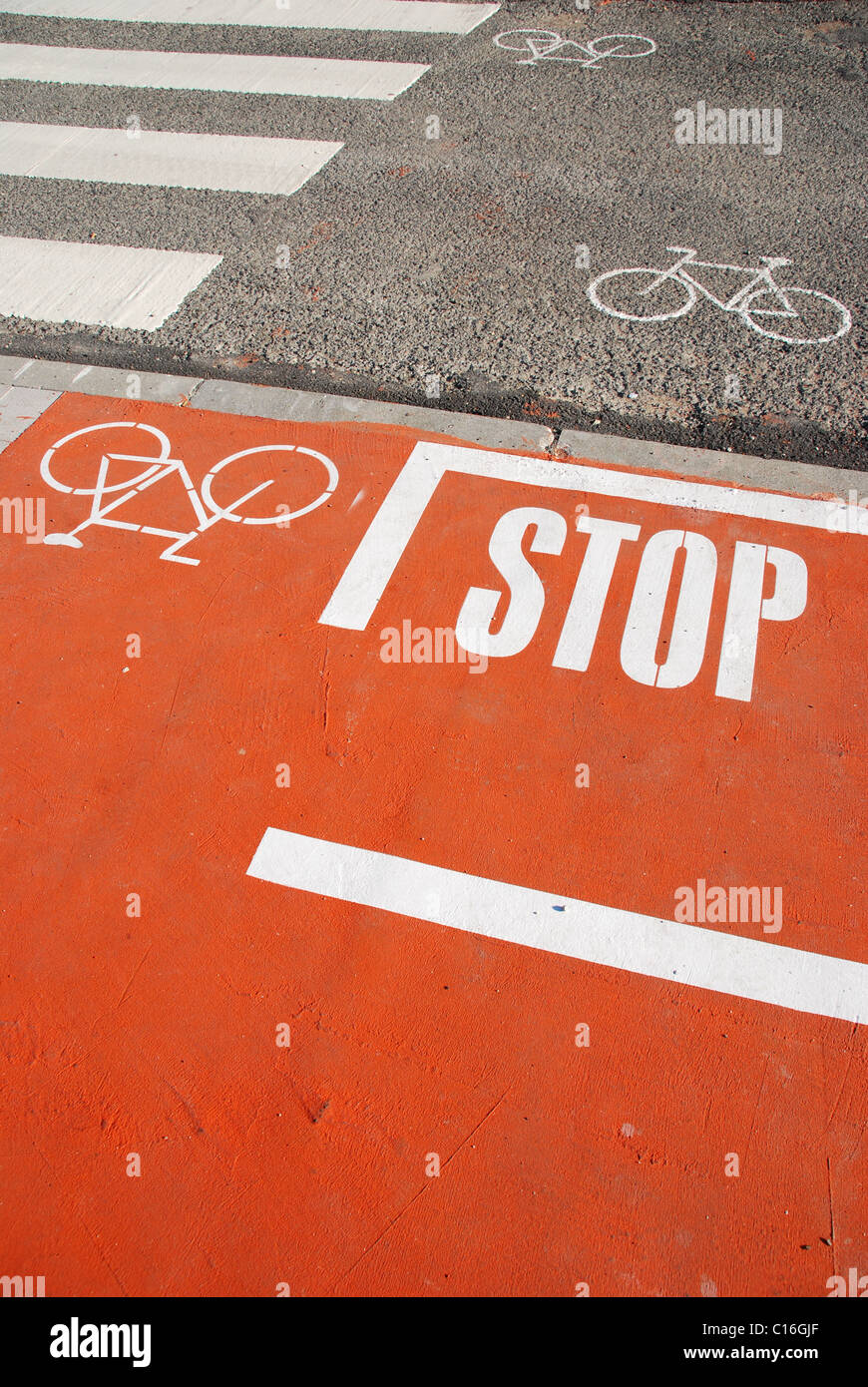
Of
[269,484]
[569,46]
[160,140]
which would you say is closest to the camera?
[269,484]

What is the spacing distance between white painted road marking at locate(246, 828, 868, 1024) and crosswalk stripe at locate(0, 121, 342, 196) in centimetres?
691

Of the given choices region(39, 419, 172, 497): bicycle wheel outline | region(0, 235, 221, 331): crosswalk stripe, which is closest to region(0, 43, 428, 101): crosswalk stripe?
region(0, 235, 221, 331): crosswalk stripe

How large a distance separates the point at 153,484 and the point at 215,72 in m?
7.19

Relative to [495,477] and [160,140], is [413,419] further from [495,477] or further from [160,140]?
[160,140]

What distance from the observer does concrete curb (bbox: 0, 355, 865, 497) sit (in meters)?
6.05

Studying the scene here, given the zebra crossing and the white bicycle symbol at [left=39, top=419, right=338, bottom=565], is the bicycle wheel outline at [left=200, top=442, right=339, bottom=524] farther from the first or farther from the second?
the zebra crossing

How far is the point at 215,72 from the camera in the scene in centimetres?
1077

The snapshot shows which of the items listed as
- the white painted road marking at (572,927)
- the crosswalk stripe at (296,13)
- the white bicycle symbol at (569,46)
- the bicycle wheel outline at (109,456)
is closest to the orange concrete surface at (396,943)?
the white painted road marking at (572,927)

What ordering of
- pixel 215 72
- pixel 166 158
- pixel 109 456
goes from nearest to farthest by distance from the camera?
pixel 109 456 → pixel 166 158 → pixel 215 72

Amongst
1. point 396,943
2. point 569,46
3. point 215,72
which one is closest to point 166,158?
point 215,72

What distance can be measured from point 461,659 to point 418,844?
44.9 inches

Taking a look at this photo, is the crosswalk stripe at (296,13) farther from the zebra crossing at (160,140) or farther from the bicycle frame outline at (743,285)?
the bicycle frame outline at (743,285)

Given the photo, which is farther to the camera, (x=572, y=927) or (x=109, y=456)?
(x=109, y=456)
